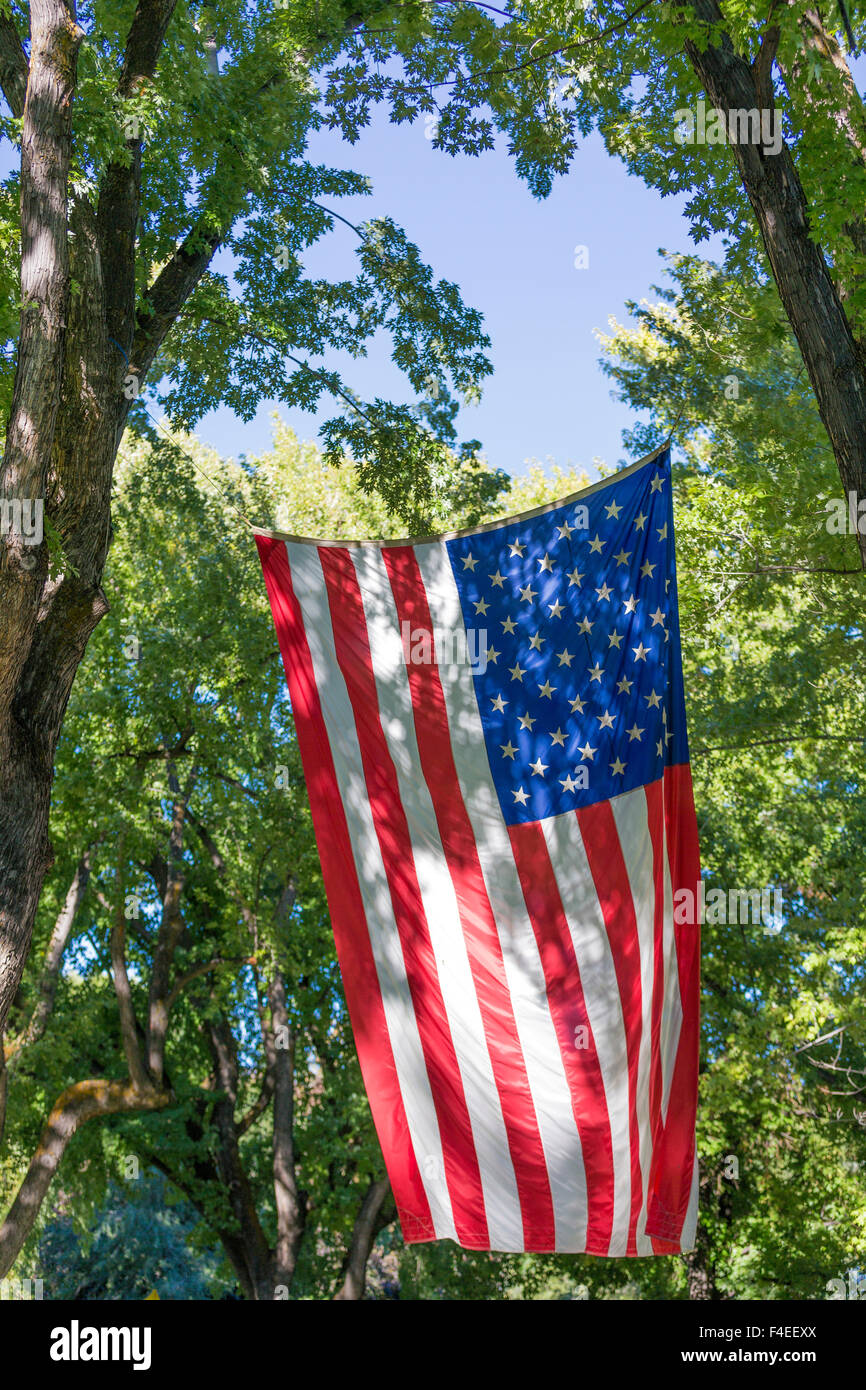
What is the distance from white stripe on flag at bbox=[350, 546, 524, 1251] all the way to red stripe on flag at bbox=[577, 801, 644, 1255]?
0.64 m

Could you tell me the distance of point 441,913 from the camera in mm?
5785

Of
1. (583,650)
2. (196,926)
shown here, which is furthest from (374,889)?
(196,926)

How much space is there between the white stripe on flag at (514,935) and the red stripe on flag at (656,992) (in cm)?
39

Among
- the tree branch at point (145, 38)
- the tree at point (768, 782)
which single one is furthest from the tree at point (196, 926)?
the tree branch at point (145, 38)

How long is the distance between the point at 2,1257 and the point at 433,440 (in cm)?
1099

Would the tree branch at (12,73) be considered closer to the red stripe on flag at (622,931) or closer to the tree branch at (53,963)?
the red stripe on flag at (622,931)

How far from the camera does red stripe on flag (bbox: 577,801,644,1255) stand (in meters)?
5.36

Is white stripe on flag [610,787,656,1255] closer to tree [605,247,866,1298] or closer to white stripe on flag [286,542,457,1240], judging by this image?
white stripe on flag [286,542,457,1240]

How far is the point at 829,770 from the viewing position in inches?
627

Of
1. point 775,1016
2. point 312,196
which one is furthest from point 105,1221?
point 312,196

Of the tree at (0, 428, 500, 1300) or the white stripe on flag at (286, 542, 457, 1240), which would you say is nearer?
the white stripe on flag at (286, 542, 457, 1240)

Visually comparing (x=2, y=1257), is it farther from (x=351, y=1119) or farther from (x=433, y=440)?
(x=433, y=440)

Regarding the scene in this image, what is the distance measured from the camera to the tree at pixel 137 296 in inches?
228

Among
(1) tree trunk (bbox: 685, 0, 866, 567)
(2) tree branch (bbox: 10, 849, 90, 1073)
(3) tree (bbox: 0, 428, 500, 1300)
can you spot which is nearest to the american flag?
(1) tree trunk (bbox: 685, 0, 866, 567)
